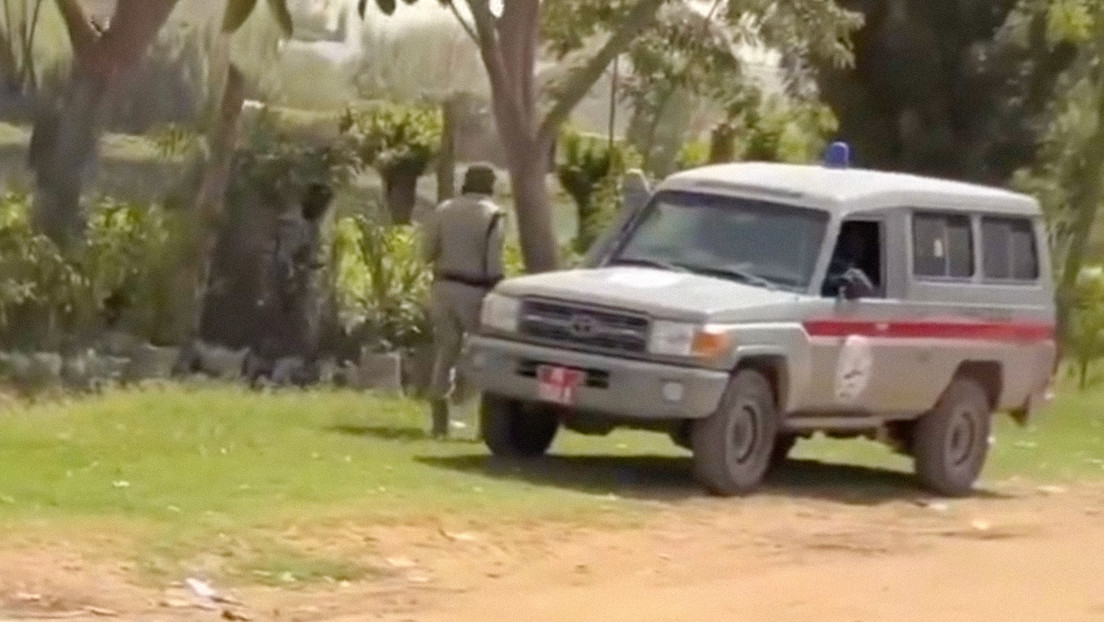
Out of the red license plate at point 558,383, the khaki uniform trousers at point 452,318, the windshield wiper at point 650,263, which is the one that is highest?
the windshield wiper at point 650,263

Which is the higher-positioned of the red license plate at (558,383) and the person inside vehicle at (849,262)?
the person inside vehicle at (849,262)

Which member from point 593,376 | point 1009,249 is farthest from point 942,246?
point 593,376

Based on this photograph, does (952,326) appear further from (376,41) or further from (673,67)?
(376,41)

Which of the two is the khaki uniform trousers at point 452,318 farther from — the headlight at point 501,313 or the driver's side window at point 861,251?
the driver's side window at point 861,251

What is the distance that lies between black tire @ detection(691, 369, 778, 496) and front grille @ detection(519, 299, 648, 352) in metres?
0.62

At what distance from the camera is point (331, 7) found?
80.8 feet

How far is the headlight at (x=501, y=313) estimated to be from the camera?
15.2 m

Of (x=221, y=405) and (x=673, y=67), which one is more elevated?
(x=673, y=67)

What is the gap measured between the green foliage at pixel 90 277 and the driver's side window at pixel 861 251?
609 cm

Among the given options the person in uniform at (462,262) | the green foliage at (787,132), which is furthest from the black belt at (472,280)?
the green foliage at (787,132)

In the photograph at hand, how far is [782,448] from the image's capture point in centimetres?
1723

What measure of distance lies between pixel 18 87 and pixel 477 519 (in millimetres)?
12304

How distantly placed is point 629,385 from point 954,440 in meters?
3.37

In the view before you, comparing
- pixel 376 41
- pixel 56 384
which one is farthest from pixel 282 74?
pixel 56 384
